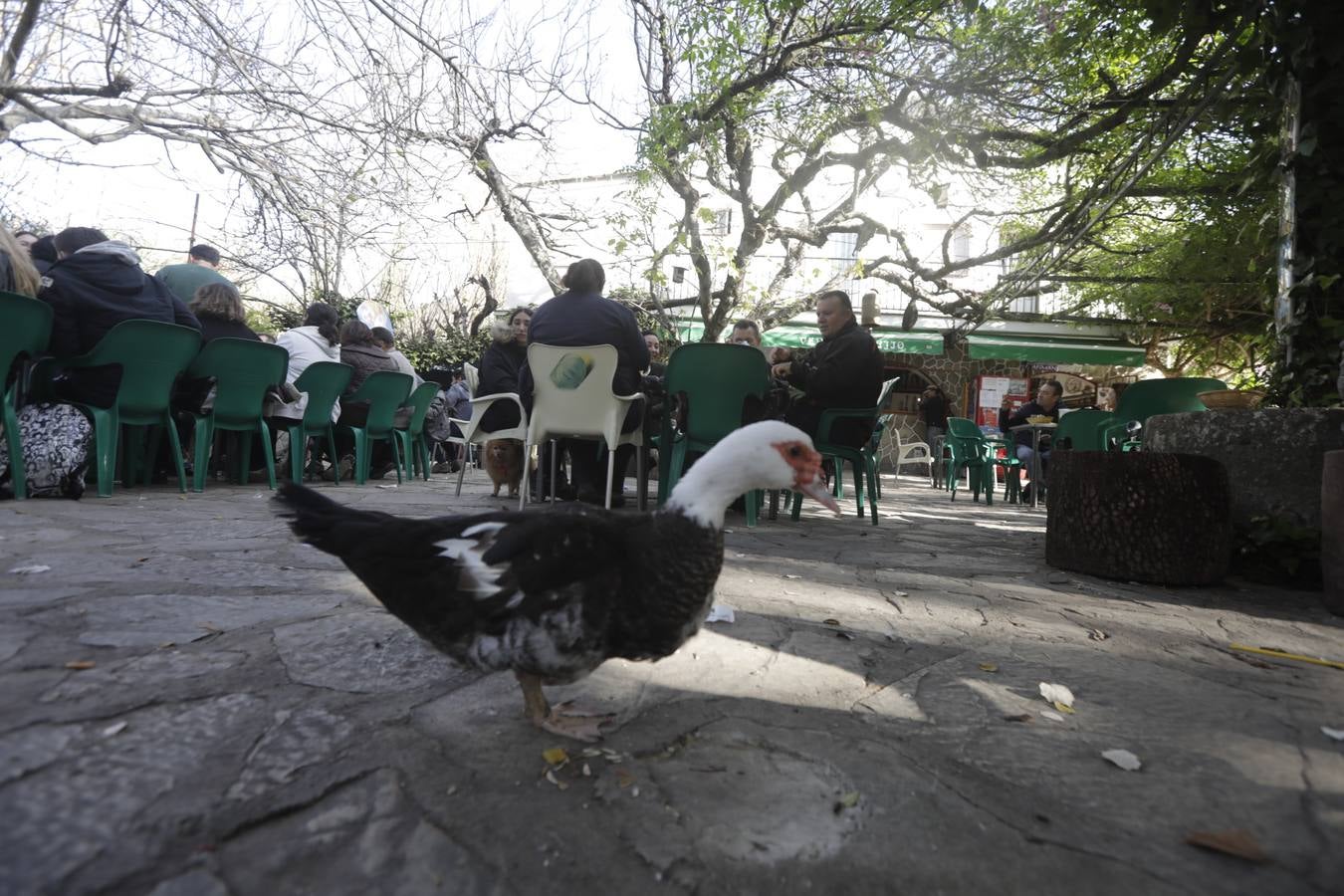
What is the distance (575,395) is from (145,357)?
9.68 ft

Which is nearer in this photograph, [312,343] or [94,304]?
[94,304]

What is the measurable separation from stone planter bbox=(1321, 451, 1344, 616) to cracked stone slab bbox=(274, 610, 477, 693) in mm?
3633

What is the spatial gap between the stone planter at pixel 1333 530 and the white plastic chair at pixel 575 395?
3564mm

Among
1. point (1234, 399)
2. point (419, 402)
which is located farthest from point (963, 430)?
point (419, 402)

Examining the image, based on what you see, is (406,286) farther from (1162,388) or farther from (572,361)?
(1162,388)

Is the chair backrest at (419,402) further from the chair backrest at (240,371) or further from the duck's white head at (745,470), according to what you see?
the duck's white head at (745,470)

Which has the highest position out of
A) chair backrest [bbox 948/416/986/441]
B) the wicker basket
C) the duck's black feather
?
chair backrest [bbox 948/416/986/441]

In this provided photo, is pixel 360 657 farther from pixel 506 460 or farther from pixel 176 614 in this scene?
pixel 506 460

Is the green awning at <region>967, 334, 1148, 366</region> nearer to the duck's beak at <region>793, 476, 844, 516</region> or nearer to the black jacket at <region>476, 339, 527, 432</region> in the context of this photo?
the black jacket at <region>476, 339, 527, 432</region>

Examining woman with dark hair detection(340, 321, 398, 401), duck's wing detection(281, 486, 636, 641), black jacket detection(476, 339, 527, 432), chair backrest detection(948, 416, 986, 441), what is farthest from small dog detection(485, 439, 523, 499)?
chair backrest detection(948, 416, 986, 441)

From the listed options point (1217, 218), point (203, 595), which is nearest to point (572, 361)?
point (203, 595)

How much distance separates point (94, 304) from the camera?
463cm

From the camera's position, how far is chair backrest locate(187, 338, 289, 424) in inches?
208

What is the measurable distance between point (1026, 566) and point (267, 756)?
390 cm
